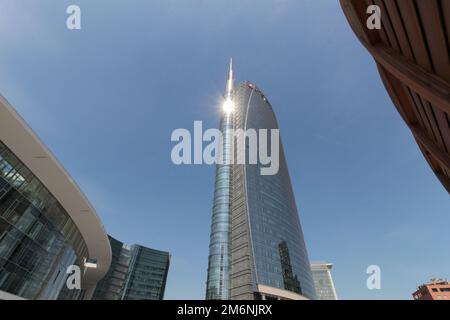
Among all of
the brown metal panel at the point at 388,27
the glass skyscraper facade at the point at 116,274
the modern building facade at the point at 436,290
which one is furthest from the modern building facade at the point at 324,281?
the brown metal panel at the point at 388,27

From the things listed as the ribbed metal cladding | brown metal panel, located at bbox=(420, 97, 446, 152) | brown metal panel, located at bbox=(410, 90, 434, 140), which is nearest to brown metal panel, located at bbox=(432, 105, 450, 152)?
brown metal panel, located at bbox=(420, 97, 446, 152)

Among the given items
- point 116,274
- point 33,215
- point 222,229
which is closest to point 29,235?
point 33,215

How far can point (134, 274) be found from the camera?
93.2 metres

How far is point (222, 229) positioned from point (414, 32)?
7550cm

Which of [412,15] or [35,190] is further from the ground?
[35,190]

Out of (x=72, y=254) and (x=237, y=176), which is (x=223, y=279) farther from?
(x=72, y=254)

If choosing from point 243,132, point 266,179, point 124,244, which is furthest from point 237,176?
point 124,244

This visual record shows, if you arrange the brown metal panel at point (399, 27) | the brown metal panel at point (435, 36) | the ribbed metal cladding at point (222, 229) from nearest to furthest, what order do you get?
the brown metal panel at point (435, 36) → the brown metal panel at point (399, 27) → the ribbed metal cladding at point (222, 229)

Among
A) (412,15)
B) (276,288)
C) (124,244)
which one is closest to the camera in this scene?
(412,15)

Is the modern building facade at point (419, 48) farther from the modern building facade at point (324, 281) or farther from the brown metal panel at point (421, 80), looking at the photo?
the modern building facade at point (324, 281)

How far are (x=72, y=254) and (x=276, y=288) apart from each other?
49757 mm

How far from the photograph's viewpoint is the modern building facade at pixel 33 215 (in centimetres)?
1602

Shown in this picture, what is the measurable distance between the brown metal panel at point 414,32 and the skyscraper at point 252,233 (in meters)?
61.3

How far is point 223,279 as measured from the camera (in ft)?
209
